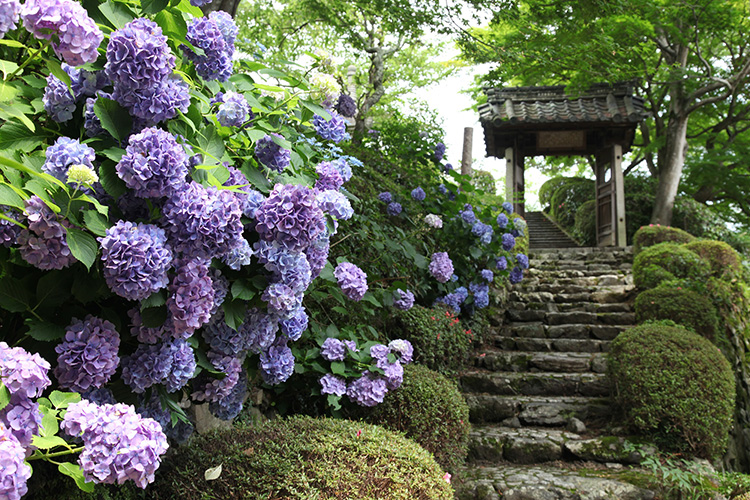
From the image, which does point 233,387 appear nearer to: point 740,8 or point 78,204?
point 78,204

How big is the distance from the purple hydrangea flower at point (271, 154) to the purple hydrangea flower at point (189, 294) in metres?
0.51

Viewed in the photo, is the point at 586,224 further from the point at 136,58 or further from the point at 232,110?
the point at 136,58

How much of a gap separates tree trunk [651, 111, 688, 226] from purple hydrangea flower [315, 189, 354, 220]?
1099 cm

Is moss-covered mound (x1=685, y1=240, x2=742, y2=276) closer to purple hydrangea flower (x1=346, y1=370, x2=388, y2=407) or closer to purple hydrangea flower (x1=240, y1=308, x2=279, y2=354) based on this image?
purple hydrangea flower (x1=346, y1=370, x2=388, y2=407)

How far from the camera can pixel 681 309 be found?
16.8 feet

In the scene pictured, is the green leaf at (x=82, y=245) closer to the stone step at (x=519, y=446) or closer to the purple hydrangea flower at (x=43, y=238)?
the purple hydrangea flower at (x=43, y=238)

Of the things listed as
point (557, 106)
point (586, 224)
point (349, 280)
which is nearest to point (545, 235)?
point (586, 224)

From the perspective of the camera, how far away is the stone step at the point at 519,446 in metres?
3.98

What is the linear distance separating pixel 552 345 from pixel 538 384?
955 mm

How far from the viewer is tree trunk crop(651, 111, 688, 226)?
11.4 metres

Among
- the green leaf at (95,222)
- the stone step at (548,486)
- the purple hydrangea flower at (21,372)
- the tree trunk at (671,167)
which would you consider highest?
the tree trunk at (671,167)

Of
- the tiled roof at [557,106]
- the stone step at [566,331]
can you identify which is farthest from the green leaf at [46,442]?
the tiled roof at [557,106]

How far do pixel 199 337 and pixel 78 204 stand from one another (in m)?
0.66

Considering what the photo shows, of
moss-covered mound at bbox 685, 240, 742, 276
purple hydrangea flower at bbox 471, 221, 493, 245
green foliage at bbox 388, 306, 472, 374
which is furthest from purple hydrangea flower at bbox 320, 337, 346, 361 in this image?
moss-covered mound at bbox 685, 240, 742, 276
